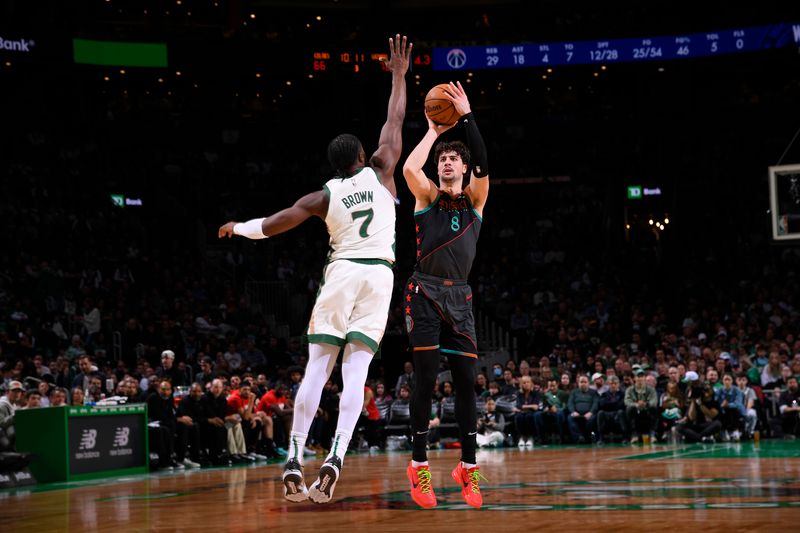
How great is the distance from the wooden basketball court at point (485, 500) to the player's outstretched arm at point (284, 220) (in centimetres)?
183

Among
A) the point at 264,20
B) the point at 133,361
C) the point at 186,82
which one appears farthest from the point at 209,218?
the point at 133,361

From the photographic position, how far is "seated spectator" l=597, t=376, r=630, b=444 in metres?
18.5

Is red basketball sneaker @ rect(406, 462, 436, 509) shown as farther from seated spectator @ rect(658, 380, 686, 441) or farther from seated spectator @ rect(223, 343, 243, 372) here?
seated spectator @ rect(223, 343, 243, 372)

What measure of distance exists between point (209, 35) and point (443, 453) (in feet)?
50.4

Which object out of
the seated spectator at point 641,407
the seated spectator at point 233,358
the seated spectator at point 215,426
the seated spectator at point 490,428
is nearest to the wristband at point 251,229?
the seated spectator at point 215,426

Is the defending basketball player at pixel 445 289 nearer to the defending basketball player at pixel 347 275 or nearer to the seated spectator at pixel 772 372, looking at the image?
the defending basketball player at pixel 347 275

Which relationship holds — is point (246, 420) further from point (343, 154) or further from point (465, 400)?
point (343, 154)

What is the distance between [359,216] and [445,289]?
2.57 feet

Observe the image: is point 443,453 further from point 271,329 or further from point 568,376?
point 271,329

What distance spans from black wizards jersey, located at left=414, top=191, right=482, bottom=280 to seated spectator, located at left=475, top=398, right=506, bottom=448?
1262 centimetres

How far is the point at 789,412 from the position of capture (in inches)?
699

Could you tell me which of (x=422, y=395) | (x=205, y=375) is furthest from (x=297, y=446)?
(x=205, y=375)

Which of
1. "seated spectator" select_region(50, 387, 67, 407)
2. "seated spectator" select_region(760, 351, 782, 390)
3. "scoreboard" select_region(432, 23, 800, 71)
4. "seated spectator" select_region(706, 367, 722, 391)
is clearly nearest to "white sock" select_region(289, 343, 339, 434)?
"seated spectator" select_region(50, 387, 67, 407)

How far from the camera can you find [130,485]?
1180 centimetres
